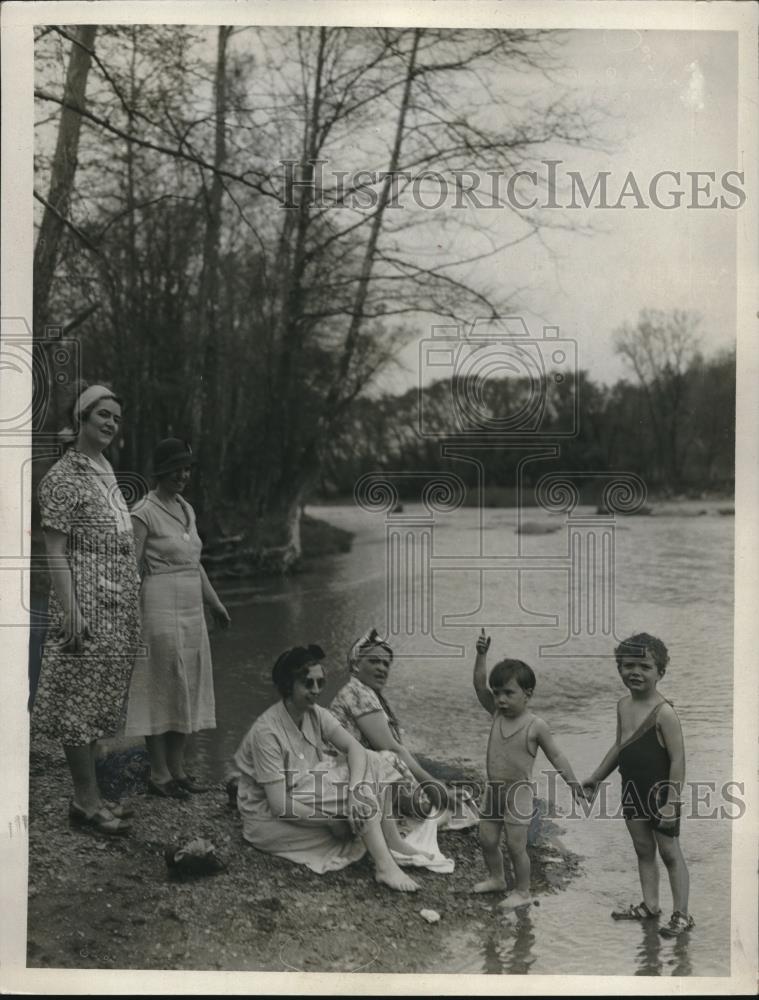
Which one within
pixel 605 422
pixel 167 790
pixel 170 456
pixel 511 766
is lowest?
pixel 167 790

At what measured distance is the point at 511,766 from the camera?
409cm

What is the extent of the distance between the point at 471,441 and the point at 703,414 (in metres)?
1.04

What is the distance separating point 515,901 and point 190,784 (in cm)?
147

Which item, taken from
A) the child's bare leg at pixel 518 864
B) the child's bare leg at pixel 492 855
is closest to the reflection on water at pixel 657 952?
the child's bare leg at pixel 518 864

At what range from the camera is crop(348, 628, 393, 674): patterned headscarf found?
4180 mm

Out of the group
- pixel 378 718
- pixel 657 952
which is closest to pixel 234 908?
pixel 378 718

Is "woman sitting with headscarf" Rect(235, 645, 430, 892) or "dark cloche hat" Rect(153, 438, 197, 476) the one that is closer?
"woman sitting with headscarf" Rect(235, 645, 430, 892)

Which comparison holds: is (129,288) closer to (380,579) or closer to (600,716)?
(380,579)

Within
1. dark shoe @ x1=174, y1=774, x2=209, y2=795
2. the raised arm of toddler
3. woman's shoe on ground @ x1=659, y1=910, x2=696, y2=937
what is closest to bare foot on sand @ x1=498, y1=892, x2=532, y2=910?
woman's shoe on ground @ x1=659, y1=910, x2=696, y2=937

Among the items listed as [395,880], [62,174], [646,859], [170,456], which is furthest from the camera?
[62,174]

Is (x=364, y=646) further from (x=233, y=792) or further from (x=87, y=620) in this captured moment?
(x=87, y=620)

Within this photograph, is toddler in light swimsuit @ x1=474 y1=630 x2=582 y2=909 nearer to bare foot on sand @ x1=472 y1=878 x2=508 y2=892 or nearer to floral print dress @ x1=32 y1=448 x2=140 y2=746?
bare foot on sand @ x1=472 y1=878 x2=508 y2=892

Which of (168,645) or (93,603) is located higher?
(93,603)

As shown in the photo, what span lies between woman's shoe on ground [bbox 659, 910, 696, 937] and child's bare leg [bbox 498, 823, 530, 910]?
1.97 feet
